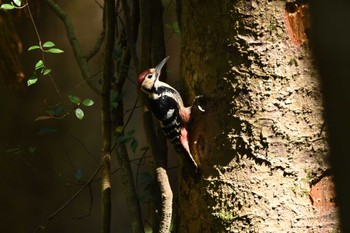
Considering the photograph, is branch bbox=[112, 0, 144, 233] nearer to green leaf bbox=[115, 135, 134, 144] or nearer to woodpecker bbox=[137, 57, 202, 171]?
green leaf bbox=[115, 135, 134, 144]

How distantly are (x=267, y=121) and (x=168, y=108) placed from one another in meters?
0.31

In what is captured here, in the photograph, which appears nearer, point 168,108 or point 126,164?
point 168,108

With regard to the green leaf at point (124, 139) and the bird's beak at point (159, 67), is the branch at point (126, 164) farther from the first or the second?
the bird's beak at point (159, 67)

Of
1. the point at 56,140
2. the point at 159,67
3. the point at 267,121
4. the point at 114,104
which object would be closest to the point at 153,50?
the point at 159,67

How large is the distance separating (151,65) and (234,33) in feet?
1.53

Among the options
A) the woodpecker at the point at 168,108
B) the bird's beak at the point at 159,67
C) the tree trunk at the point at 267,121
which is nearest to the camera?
the tree trunk at the point at 267,121

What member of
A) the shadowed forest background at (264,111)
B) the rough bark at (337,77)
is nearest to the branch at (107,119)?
the shadowed forest background at (264,111)

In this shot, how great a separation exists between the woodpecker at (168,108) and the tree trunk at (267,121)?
0.12 meters

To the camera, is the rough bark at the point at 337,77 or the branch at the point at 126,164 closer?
the rough bark at the point at 337,77

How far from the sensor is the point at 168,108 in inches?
59.5

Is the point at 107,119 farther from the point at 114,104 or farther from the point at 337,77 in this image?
the point at 337,77

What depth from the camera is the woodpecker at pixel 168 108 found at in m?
1.47

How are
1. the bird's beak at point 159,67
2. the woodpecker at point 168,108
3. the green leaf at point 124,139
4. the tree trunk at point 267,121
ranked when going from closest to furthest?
the tree trunk at point 267,121, the woodpecker at point 168,108, the bird's beak at point 159,67, the green leaf at point 124,139

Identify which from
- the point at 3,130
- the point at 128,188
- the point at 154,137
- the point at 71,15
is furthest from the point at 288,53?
the point at 3,130
